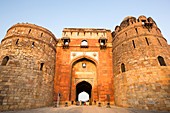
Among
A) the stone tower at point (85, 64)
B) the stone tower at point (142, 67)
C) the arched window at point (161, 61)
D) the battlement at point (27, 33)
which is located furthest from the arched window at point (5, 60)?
the arched window at point (161, 61)

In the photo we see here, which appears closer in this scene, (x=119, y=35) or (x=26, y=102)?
(x=26, y=102)

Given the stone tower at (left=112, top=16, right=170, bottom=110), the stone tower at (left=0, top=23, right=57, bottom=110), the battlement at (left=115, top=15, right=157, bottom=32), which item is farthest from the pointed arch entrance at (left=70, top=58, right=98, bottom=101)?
the battlement at (left=115, top=15, right=157, bottom=32)

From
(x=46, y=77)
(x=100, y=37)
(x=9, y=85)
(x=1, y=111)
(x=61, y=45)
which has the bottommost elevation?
(x=1, y=111)

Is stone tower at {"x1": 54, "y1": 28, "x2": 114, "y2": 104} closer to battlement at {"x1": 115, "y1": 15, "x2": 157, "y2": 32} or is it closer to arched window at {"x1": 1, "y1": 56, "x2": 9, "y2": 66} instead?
battlement at {"x1": 115, "y1": 15, "x2": 157, "y2": 32}

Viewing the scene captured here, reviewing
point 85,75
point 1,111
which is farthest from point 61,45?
point 1,111

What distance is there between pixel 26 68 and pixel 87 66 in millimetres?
8040

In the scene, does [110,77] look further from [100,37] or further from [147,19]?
[147,19]

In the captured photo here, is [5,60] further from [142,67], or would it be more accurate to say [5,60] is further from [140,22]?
[140,22]

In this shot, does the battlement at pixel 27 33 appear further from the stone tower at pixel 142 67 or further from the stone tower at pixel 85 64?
the stone tower at pixel 142 67

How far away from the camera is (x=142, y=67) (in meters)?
10.7

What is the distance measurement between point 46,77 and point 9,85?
377 cm

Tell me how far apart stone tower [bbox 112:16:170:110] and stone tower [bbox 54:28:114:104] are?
5.84 ft

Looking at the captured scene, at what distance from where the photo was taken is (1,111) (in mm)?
8453

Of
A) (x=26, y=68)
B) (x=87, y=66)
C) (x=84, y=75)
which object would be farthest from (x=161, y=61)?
(x=26, y=68)
